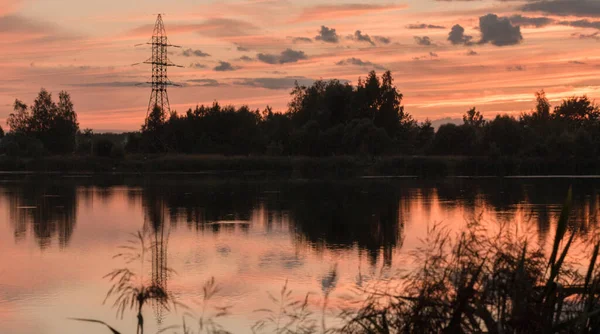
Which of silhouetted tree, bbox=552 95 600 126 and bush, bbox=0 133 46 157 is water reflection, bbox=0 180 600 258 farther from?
silhouetted tree, bbox=552 95 600 126

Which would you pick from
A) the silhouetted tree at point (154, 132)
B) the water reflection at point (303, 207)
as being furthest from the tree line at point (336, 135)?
the water reflection at point (303, 207)

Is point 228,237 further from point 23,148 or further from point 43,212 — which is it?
point 23,148

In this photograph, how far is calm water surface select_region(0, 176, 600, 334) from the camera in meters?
15.0

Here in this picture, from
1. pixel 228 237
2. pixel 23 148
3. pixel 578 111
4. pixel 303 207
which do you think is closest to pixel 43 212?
pixel 303 207

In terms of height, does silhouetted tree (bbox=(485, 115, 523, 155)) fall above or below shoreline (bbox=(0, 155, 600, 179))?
above

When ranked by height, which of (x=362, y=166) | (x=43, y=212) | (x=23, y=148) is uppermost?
(x=23, y=148)

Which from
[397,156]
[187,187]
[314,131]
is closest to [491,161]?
[397,156]

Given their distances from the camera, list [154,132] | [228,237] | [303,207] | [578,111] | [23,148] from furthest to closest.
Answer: [578,111] → [23,148] → [154,132] → [303,207] → [228,237]

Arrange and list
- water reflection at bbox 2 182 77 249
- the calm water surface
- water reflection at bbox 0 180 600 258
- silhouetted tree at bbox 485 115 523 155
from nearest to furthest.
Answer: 1. the calm water surface
2. water reflection at bbox 0 180 600 258
3. water reflection at bbox 2 182 77 249
4. silhouetted tree at bbox 485 115 523 155

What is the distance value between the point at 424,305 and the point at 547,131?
377 feet

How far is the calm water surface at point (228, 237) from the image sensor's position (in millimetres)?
15023

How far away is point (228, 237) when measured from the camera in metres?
25.6

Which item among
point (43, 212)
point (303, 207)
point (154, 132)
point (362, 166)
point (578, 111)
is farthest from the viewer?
Answer: point (578, 111)

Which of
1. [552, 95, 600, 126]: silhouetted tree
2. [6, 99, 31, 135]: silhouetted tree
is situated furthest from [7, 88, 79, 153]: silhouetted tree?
[552, 95, 600, 126]: silhouetted tree
